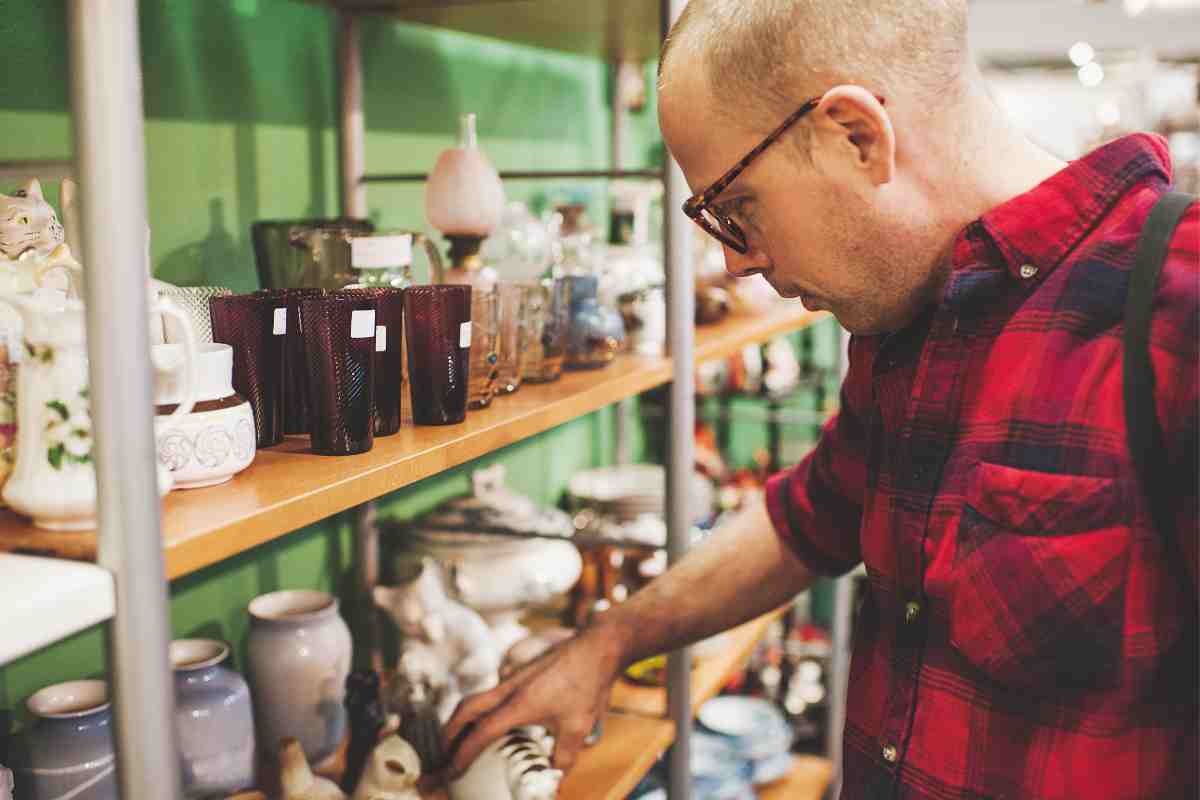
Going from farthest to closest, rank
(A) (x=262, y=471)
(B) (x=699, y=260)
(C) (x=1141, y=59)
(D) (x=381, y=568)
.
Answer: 1. (C) (x=1141, y=59)
2. (B) (x=699, y=260)
3. (D) (x=381, y=568)
4. (A) (x=262, y=471)

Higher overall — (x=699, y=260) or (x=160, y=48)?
(x=160, y=48)

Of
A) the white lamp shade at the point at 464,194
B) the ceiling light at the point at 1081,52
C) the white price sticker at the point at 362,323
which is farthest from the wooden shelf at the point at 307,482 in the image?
the ceiling light at the point at 1081,52

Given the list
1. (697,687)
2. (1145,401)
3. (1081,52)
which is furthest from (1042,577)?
(1081,52)

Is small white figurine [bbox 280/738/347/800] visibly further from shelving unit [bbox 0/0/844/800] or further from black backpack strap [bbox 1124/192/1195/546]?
black backpack strap [bbox 1124/192/1195/546]

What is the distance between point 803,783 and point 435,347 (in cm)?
196

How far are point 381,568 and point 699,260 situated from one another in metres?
0.91

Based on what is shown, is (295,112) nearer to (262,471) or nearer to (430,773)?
(262,471)

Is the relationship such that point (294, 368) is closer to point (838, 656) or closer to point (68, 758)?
point (68, 758)

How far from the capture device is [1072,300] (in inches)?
39.6

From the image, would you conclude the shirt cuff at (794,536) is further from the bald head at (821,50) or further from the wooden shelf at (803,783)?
the wooden shelf at (803,783)

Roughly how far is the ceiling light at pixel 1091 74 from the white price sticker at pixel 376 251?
541cm

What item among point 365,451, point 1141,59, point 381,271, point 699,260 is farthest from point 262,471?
point 1141,59

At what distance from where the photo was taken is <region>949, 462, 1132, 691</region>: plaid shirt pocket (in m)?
0.96

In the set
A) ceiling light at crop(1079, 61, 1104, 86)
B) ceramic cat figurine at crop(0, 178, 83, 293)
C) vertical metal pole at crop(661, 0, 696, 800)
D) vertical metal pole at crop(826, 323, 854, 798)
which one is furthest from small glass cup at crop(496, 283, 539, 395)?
ceiling light at crop(1079, 61, 1104, 86)
